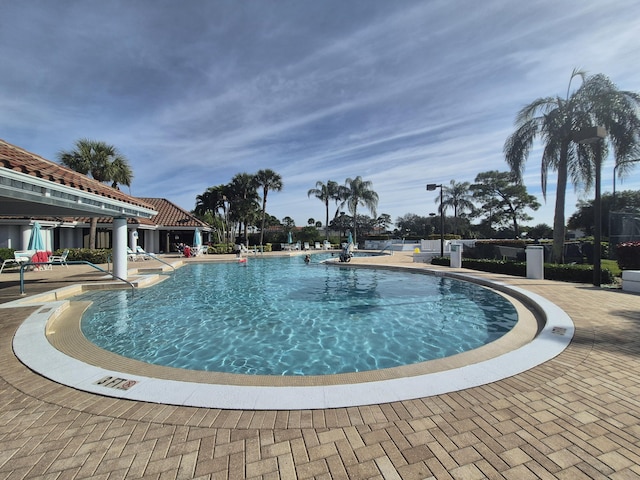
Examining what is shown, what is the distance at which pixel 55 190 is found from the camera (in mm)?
6363

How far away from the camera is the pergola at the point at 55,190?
5237mm

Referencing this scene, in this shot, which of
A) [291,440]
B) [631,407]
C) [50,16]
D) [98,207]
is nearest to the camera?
[291,440]

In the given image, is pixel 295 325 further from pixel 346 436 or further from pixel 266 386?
pixel 346 436

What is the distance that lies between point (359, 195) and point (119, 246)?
3585 centimetres

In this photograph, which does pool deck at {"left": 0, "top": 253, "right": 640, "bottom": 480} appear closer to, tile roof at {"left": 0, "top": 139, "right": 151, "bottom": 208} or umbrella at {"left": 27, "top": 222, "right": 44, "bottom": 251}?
tile roof at {"left": 0, "top": 139, "right": 151, "bottom": 208}

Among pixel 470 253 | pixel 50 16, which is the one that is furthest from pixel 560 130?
pixel 50 16

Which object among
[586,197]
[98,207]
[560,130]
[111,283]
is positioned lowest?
[111,283]

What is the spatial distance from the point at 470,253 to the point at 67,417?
68.3 feet

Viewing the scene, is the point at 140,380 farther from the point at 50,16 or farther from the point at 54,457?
the point at 50,16

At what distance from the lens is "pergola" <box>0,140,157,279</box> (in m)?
5.24

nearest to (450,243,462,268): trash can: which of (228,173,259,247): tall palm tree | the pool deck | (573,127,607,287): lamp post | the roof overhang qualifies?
(573,127,607,287): lamp post

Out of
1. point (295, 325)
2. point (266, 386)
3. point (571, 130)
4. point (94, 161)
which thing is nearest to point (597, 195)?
point (571, 130)

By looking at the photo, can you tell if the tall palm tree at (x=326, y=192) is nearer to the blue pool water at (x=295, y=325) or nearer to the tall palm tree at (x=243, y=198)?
the tall palm tree at (x=243, y=198)

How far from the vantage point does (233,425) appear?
2.54 meters
